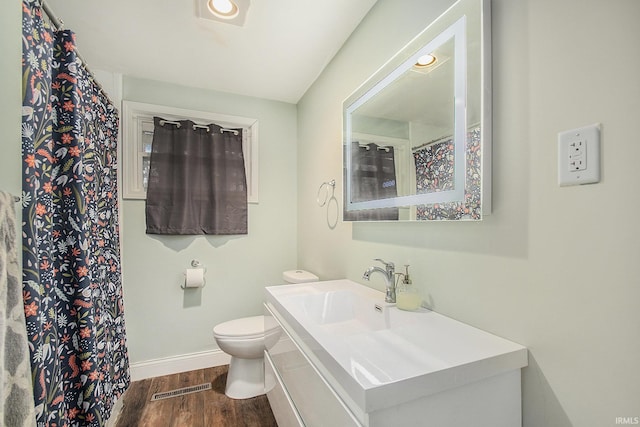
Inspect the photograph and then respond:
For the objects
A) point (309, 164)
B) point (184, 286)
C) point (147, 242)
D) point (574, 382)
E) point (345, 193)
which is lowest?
point (184, 286)

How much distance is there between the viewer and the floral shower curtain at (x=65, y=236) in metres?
0.97

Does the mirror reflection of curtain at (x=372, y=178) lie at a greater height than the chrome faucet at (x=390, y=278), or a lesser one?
greater

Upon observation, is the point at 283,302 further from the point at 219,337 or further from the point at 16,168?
the point at 16,168

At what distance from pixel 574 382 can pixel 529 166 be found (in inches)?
22.5

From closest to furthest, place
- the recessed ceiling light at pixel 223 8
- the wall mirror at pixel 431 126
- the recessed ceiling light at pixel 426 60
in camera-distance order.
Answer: the wall mirror at pixel 431 126, the recessed ceiling light at pixel 426 60, the recessed ceiling light at pixel 223 8

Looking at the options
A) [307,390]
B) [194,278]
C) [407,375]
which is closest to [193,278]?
[194,278]

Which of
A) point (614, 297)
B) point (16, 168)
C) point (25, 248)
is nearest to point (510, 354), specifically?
point (614, 297)

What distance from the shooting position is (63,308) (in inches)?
48.0

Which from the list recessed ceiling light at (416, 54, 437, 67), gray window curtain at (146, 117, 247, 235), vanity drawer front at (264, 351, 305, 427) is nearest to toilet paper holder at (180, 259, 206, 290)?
gray window curtain at (146, 117, 247, 235)

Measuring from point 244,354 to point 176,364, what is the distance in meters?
0.79

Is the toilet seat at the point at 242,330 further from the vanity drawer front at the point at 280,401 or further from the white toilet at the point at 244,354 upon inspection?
the vanity drawer front at the point at 280,401

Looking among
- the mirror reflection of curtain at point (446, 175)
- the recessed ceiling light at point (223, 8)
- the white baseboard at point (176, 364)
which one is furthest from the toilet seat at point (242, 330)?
the recessed ceiling light at point (223, 8)

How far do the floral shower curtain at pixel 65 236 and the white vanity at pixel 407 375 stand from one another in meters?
0.88

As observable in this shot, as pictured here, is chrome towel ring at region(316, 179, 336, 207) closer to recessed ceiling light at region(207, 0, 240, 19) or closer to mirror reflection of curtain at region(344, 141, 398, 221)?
mirror reflection of curtain at region(344, 141, 398, 221)
